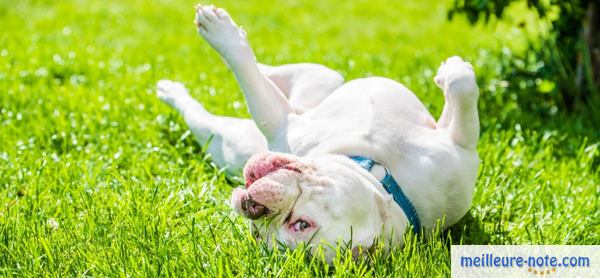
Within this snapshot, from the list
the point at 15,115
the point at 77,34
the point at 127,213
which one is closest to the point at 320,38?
the point at 77,34

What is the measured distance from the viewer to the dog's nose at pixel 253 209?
2318mm

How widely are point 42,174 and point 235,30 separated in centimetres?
103

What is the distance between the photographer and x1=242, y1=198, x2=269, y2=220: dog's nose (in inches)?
91.3

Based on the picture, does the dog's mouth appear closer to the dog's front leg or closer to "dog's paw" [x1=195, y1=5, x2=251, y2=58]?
the dog's front leg

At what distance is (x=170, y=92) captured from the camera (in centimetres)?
420

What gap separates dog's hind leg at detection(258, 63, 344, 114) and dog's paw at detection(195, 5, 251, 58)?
389mm

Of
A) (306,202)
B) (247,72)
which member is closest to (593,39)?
(247,72)

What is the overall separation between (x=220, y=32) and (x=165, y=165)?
793 mm

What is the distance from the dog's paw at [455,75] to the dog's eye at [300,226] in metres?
0.81

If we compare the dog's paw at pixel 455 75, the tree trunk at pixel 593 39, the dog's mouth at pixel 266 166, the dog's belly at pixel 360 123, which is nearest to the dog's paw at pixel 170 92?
the dog's belly at pixel 360 123

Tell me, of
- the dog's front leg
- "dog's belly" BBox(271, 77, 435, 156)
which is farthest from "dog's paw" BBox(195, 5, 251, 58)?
"dog's belly" BBox(271, 77, 435, 156)

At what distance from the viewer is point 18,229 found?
107 inches

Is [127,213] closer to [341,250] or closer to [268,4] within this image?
[341,250]

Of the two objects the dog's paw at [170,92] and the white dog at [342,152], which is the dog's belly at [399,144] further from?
the dog's paw at [170,92]
